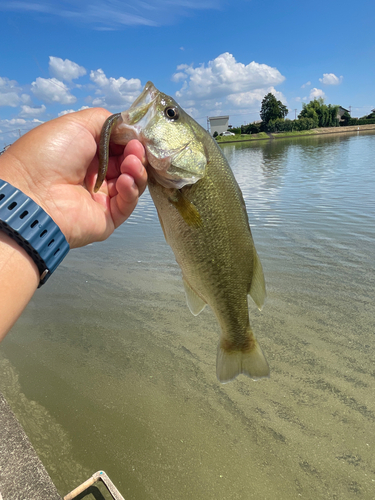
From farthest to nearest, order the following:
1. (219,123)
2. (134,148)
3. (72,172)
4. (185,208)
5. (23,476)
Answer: (219,123)
(23,476)
(72,172)
(185,208)
(134,148)

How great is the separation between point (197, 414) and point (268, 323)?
2136 millimetres

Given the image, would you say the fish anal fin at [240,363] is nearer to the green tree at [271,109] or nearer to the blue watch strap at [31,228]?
the blue watch strap at [31,228]

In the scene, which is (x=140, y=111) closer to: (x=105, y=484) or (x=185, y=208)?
(x=185, y=208)

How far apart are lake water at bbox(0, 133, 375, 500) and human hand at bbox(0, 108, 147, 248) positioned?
260 cm

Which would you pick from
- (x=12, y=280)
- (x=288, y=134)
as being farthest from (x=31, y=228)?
(x=288, y=134)

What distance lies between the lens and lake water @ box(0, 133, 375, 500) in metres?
3.27

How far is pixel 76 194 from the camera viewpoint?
7.02ft

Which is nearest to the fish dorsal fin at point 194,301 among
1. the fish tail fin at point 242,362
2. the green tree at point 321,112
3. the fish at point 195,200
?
the fish at point 195,200

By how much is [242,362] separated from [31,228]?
171 cm

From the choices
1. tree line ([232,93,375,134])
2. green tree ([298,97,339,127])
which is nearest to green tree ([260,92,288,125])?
tree line ([232,93,375,134])

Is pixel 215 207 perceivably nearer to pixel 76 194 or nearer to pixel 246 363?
pixel 76 194

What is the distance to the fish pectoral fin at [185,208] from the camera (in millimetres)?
1996

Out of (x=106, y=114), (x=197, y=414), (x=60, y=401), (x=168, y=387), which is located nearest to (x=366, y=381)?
(x=197, y=414)

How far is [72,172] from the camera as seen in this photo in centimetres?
214
